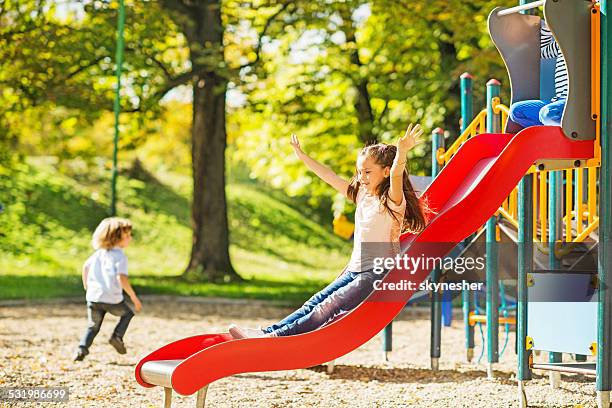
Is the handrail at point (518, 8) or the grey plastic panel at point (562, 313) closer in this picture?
the grey plastic panel at point (562, 313)

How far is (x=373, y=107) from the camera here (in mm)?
23484

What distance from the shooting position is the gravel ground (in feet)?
23.5

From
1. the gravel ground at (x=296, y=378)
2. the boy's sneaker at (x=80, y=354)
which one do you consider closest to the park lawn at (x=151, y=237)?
the gravel ground at (x=296, y=378)

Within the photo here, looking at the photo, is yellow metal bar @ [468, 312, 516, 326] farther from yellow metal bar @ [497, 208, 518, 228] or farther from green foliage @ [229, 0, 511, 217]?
green foliage @ [229, 0, 511, 217]

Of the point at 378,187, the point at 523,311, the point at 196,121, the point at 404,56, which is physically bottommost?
the point at 523,311

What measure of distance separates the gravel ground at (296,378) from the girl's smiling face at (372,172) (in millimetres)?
1661

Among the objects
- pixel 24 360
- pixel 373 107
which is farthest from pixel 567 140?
pixel 373 107

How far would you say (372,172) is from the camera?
6.26 meters

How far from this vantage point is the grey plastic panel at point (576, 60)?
237 inches

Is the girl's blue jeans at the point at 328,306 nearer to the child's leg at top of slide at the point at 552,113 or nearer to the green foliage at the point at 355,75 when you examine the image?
the child's leg at top of slide at the point at 552,113

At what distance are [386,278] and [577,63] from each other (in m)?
1.76

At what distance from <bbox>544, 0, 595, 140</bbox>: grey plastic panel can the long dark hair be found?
0.98 m

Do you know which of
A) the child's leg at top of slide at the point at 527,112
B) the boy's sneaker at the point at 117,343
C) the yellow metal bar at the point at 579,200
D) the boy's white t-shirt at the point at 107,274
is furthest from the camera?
the boy's sneaker at the point at 117,343

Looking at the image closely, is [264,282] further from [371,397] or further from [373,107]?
[371,397]
